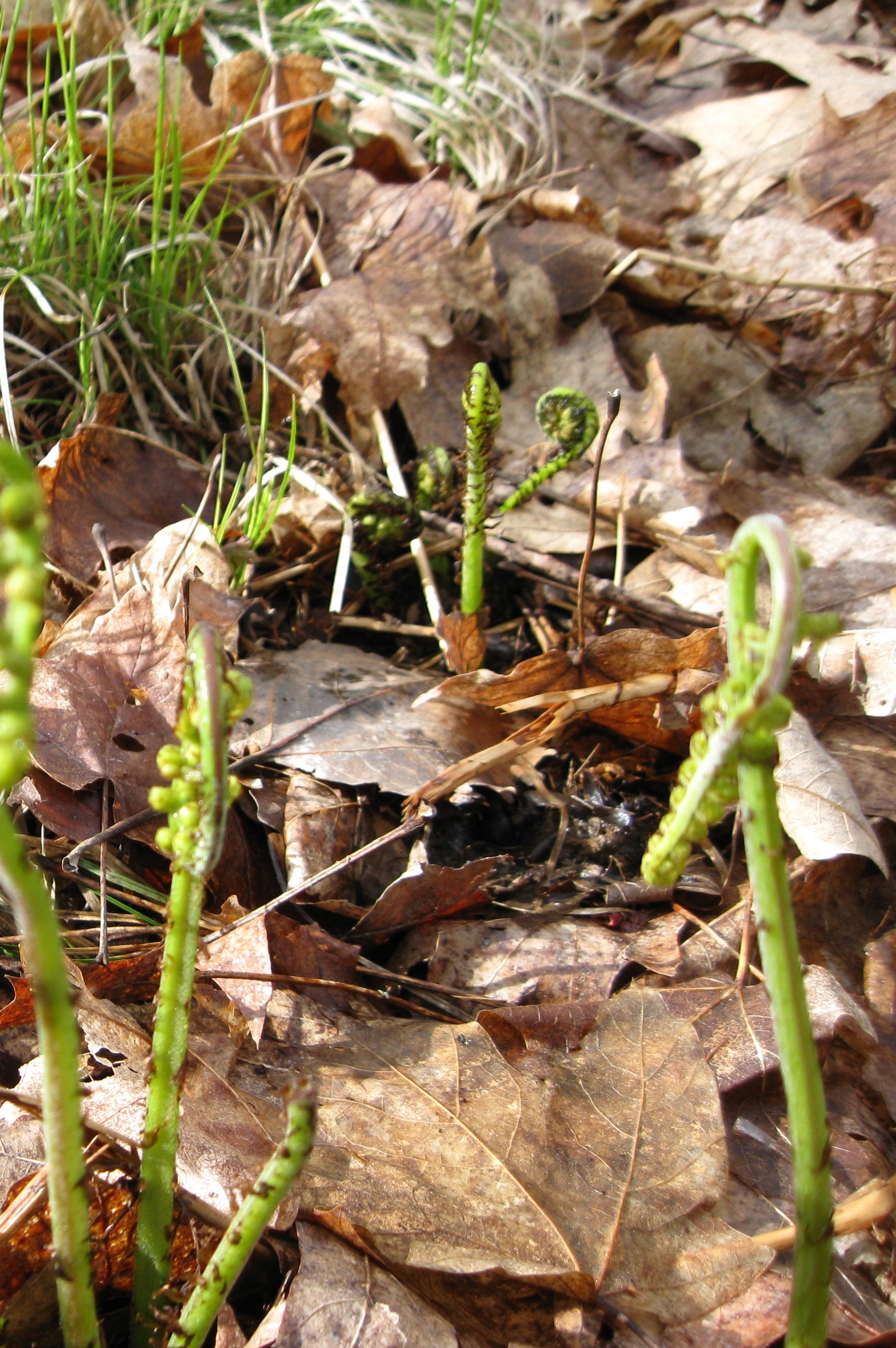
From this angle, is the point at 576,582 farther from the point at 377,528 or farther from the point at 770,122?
the point at 770,122

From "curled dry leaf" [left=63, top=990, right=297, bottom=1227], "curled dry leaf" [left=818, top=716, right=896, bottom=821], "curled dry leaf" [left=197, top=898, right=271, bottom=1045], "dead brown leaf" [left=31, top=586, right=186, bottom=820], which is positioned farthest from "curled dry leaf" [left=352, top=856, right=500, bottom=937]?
"curled dry leaf" [left=818, top=716, right=896, bottom=821]

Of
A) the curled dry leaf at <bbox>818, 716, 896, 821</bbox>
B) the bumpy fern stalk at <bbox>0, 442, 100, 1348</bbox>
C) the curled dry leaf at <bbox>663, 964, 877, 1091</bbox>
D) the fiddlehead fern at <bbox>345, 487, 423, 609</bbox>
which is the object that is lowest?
the curled dry leaf at <bbox>818, 716, 896, 821</bbox>

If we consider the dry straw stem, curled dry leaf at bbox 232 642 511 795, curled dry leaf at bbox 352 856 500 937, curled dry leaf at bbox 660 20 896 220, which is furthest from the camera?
curled dry leaf at bbox 660 20 896 220

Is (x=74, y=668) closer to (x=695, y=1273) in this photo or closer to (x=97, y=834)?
(x=97, y=834)

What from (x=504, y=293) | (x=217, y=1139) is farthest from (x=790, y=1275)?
(x=504, y=293)

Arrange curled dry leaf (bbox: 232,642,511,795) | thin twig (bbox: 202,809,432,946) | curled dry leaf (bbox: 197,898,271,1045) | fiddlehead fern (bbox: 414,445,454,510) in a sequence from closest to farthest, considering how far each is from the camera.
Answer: curled dry leaf (bbox: 197,898,271,1045) < thin twig (bbox: 202,809,432,946) < curled dry leaf (bbox: 232,642,511,795) < fiddlehead fern (bbox: 414,445,454,510)

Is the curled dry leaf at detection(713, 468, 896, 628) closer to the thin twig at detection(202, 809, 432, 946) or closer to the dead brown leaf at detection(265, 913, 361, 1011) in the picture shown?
the thin twig at detection(202, 809, 432, 946)

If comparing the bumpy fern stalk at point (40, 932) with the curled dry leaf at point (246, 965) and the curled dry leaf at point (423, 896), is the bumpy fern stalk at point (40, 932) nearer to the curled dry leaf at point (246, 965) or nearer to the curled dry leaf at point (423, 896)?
the curled dry leaf at point (246, 965)
